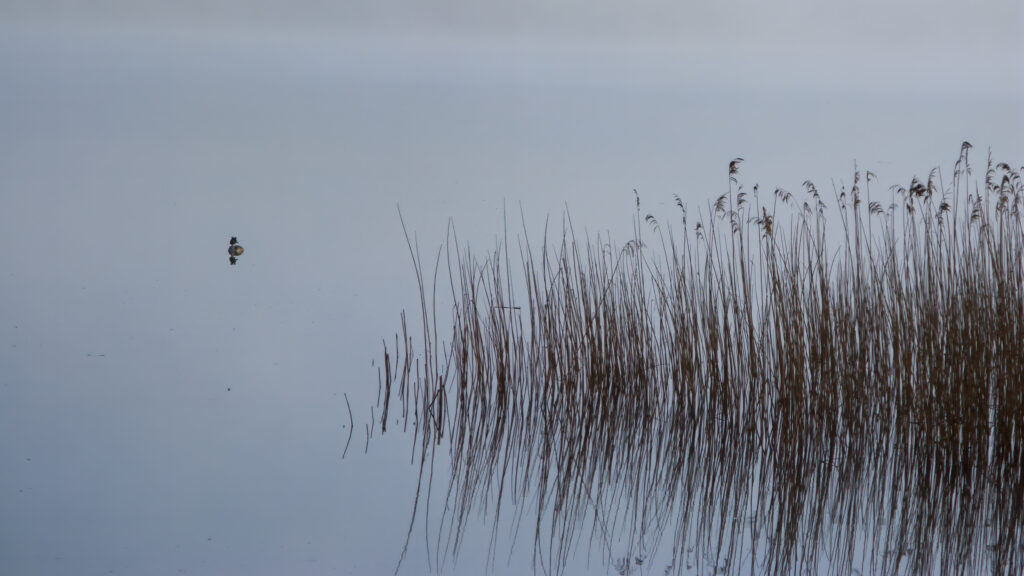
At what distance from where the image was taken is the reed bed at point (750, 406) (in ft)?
7.59

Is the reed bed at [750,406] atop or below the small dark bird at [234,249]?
below

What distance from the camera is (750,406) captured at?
10.3ft

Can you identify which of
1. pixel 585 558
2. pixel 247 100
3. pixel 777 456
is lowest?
pixel 585 558

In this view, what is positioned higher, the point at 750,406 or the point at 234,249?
the point at 234,249

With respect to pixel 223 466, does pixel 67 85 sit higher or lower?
higher

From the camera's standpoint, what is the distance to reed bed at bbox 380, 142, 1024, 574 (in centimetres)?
231

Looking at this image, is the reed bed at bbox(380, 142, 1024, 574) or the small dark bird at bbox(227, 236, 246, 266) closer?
the reed bed at bbox(380, 142, 1024, 574)

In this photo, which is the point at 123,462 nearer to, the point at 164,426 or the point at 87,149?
the point at 164,426

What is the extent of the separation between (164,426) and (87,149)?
419 cm

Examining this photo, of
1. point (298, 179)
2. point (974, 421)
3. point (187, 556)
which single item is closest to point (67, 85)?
point (298, 179)

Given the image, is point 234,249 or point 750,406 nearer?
point 750,406

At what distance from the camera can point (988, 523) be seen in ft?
7.63

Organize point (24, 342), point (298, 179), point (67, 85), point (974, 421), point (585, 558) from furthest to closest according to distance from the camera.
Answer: point (67, 85) < point (298, 179) < point (24, 342) < point (974, 421) < point (585, 558)

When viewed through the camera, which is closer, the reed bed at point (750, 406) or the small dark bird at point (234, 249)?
the reed bed at point (750, 406)
